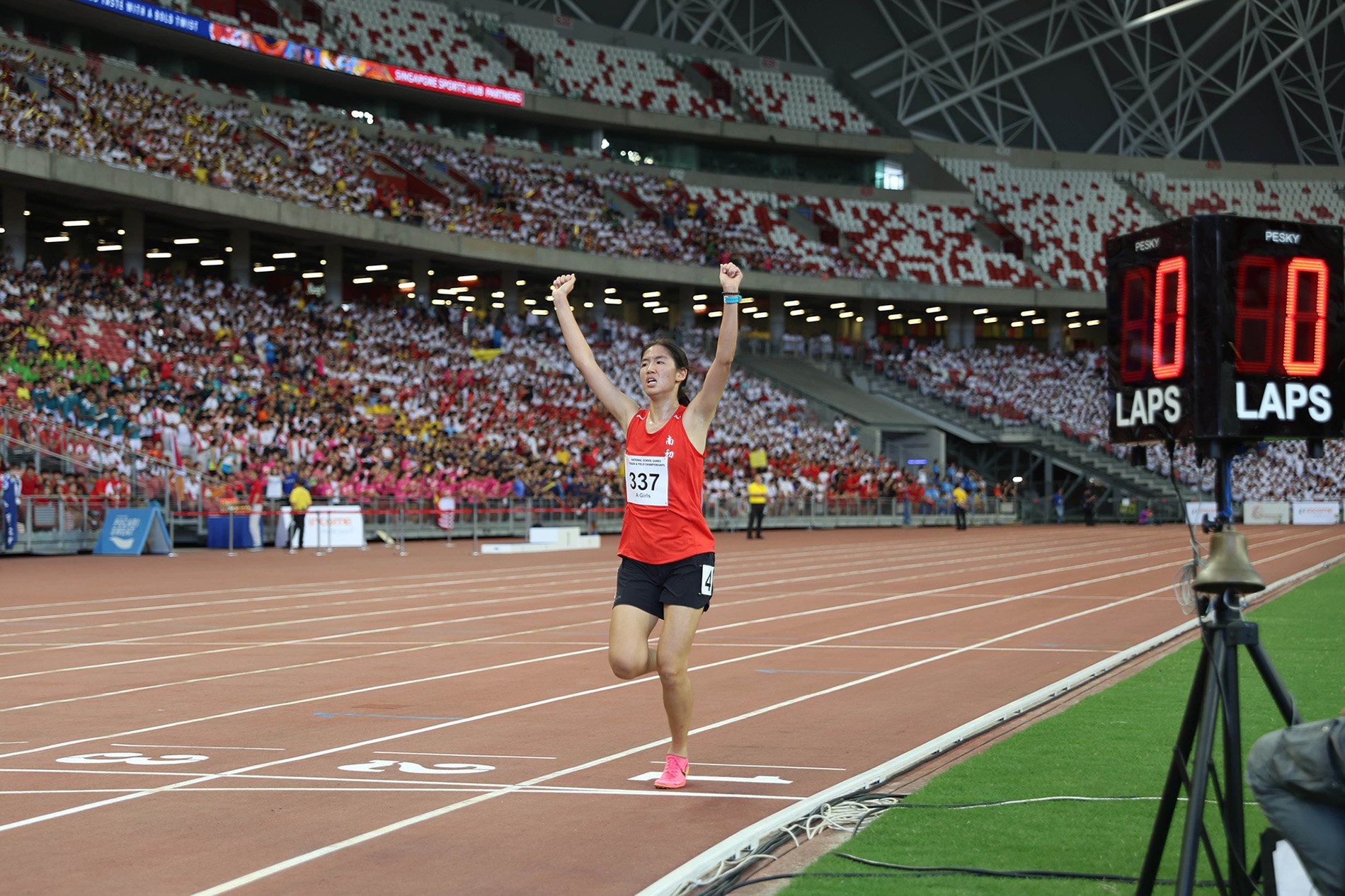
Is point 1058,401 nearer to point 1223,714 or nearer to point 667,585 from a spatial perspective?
point 667,585

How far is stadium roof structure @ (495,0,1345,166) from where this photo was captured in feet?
243

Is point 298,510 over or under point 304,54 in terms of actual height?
under

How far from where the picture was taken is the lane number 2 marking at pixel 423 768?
7.71 meters

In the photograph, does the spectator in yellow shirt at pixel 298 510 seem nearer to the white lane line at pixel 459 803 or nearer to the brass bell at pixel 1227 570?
the white lane line at pixel 459 803

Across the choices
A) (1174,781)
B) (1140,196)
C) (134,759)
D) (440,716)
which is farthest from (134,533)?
(1140,196)

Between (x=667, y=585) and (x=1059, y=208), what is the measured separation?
72.4 metres

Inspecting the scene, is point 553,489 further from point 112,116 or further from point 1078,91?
point 1078,91

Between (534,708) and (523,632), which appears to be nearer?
(534,708)

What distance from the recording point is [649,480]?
7211mm

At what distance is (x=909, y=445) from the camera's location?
62594 mm

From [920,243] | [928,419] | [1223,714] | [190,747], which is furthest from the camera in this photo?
[920,243]

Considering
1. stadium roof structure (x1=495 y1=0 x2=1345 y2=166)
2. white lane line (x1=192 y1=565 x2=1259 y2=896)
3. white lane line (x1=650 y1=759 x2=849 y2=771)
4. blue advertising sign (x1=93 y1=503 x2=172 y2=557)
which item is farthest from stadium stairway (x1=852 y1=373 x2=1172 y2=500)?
white lane line (x1=650 y1=759 x2=849 y2=771)

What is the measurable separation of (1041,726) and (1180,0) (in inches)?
2789

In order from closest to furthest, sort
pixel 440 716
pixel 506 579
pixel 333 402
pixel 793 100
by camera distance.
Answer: pixel 440 716
pixel 506 579
pixel 333 402
pixel 793 100
